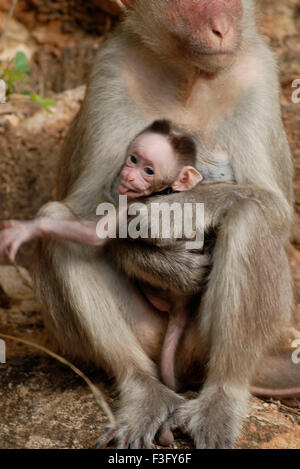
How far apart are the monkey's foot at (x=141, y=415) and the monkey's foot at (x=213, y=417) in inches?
2.9

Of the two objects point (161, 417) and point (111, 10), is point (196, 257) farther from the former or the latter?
point (111, 10)

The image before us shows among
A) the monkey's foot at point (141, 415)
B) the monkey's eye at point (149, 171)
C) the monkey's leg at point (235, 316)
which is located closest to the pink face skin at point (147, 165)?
the monkey's eye at point (149, 171)

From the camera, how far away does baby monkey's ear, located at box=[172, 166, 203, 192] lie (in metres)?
4.71

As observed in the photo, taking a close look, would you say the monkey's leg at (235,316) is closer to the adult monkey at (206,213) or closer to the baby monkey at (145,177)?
the adult monkey at (206,213)

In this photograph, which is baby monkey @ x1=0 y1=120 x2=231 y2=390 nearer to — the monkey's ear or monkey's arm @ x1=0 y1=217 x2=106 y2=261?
monkey's arm @ x1=0 y1=217 x2=106 y2=261

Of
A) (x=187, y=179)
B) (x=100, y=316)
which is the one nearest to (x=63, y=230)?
(x=100, y=316)

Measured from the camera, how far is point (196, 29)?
452 centimetres

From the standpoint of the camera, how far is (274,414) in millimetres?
5020

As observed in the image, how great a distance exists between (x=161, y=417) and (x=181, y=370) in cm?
59

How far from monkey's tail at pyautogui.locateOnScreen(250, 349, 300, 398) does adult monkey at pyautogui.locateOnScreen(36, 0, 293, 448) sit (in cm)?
41

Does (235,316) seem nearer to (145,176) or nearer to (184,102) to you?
(145,176)

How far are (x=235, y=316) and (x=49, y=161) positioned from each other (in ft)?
12.8

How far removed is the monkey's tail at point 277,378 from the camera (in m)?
5.18

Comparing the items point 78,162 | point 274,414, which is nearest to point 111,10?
point 78,162
